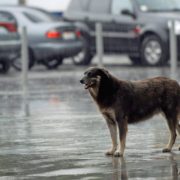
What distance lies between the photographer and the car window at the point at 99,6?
28391 mm

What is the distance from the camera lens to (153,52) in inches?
1061

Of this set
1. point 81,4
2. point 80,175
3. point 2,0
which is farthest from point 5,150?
point 2,0

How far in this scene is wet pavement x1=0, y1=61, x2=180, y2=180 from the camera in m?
9.80

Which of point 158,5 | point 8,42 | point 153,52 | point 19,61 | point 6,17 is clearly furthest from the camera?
point 6,17

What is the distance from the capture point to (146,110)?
37.2ft

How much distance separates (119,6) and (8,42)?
14.0 feet

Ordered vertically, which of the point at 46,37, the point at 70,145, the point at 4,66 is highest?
the point at 70,145

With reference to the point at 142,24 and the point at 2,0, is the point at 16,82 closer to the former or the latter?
the point at 142,24

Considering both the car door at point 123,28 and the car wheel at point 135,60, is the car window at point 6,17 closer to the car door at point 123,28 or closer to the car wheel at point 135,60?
the car door at point 123,28

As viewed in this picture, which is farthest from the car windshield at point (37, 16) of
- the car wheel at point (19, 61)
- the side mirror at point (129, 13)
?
the side mirror at point (129, 13)

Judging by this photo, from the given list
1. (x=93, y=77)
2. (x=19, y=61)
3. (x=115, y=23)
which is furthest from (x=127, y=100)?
(x=115, y=23)

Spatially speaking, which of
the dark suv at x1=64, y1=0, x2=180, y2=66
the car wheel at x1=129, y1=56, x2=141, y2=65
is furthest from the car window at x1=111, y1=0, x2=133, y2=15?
the car wheel at x1=129, y1=56, x2=141, y2=65

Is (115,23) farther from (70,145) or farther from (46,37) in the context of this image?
(70,145)

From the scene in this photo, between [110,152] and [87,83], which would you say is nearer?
[87,83]
